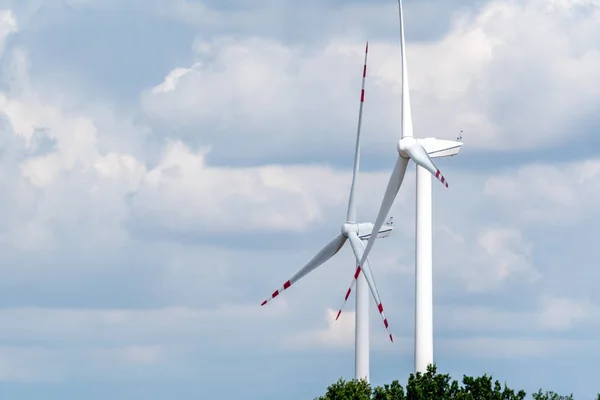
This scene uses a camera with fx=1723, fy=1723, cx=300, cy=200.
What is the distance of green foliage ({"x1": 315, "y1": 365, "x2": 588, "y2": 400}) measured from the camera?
17075cm

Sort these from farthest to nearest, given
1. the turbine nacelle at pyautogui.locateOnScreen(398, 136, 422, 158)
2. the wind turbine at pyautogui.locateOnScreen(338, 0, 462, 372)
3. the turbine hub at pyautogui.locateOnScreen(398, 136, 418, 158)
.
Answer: the wind turbine at pyautogui.locateOnScreen(338, 0, 462, 372) → the turbine hub at pyautogui.locateOnScreen(398, 136, 418, 158) → the turbine nacelle at pyautogui.locateOnScreen(398, 136, 422, 158)

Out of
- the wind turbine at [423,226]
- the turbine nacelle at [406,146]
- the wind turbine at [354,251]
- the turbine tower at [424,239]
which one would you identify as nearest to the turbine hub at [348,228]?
the wind turbine at [354,251]

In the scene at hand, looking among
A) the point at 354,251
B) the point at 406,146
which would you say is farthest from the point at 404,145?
the point at 354,251

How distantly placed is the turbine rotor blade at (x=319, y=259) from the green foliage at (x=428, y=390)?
38.6 feet

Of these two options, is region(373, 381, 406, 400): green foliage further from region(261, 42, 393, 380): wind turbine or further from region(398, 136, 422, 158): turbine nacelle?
region(398, 136, 422, 158): turbine nacelle

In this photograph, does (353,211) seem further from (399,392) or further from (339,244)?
(399,392)

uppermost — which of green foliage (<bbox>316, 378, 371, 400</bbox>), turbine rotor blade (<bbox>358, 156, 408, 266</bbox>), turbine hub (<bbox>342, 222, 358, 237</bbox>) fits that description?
turbine hub (<bbox>342, 222, 358, 237</bbox>)

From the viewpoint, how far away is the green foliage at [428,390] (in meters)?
171

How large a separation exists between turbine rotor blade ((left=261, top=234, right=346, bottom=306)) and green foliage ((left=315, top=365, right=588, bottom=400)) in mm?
11779

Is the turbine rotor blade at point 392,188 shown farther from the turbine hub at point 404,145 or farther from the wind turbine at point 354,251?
the wind turbine at point 354,251

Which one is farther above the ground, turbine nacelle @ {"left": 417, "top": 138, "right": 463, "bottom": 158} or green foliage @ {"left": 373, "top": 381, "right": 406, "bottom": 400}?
turbine nacelle @ {"left": 417, "top": 138, "right": 463, "bottom": 158}

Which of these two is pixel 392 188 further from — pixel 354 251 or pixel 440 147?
pixel 354 251

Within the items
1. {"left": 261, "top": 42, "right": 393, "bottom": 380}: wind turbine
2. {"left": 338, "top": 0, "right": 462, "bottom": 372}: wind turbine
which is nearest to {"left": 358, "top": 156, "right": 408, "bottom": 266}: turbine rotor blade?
{"left": 338, "top": 0, "right": 462, "bottom": 372}: wind turbine

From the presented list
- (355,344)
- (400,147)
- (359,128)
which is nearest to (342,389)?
(355,344)
